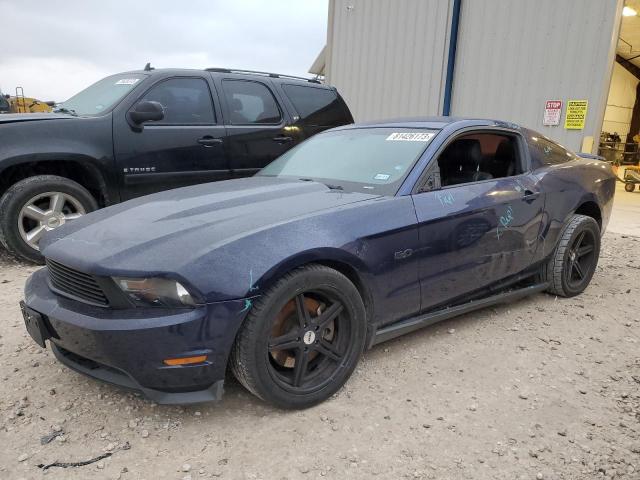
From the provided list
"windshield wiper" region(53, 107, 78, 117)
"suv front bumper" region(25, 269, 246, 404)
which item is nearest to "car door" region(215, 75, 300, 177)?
"windshield wiper" region(53, 107, 78, 117)

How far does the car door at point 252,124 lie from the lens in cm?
539

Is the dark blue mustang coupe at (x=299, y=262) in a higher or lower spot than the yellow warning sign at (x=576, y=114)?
lower

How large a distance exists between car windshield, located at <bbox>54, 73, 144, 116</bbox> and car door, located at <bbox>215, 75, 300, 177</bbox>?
35.6 inches

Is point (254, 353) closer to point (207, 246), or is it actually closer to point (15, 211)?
point (207, 246)

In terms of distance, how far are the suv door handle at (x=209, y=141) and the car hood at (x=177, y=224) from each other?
6.88ft

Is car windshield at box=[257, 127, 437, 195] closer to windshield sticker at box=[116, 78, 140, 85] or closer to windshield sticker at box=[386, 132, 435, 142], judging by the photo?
windshield sticker at box=[386, 132, 435, 142]

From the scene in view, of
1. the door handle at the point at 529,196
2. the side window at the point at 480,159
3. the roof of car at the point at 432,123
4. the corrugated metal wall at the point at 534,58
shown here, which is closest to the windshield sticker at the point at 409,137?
the roof of car at the point at 432,123

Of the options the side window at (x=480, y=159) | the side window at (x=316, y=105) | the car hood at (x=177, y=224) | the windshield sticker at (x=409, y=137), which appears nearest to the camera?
the car hood at (x=177, y=224)

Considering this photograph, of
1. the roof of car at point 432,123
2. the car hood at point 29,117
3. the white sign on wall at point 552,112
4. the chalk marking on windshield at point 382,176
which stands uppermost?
the white sign on wall at point 552,112

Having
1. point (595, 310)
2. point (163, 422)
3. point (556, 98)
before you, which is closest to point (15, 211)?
point (163, 422)

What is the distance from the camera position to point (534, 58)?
771cm

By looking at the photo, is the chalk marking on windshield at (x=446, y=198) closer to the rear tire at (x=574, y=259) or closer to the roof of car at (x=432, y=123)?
the roof of car at (x=432, y=123)

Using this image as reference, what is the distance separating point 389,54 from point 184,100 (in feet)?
19.1

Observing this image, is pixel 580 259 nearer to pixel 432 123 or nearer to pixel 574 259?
pixel 574 259
